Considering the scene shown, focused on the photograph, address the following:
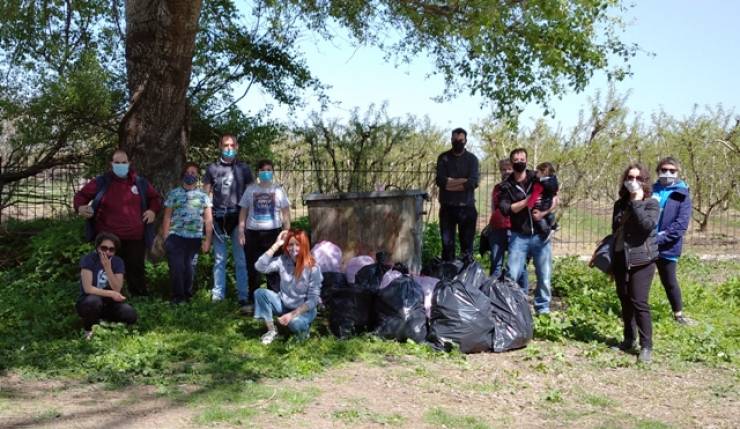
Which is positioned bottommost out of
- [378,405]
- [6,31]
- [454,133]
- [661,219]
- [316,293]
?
[378,405]

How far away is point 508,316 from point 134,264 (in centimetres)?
399

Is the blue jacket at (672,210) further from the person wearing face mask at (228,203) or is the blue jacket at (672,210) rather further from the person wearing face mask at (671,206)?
the person wearing face mask at (228,203)

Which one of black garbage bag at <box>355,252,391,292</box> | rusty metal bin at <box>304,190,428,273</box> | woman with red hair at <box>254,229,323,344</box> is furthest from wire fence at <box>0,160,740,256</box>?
woman with red hair at <box>254,229,323,344</box>

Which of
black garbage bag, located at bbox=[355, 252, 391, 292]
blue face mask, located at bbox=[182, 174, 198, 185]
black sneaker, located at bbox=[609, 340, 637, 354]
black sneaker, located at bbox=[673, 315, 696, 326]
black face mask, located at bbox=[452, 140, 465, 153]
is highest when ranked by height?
black face mask, located at bbox=[452, 140, 465, 153]

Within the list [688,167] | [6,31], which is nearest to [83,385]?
[6,31]

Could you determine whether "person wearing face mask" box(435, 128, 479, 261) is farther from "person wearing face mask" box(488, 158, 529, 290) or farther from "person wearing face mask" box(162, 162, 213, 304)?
"person wearing face mask" box(162, 162, 213, 304)

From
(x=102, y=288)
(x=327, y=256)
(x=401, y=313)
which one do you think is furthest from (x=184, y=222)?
(x=401, y=313)

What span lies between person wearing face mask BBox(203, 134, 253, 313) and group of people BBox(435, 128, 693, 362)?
7.71ft

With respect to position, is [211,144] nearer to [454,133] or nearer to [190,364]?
[454,133]

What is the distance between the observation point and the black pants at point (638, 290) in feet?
21.5

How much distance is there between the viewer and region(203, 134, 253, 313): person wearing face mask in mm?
8164

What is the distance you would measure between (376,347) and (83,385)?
7.80ft

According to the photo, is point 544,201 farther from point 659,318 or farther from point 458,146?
point 659,318

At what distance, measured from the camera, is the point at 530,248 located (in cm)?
799
